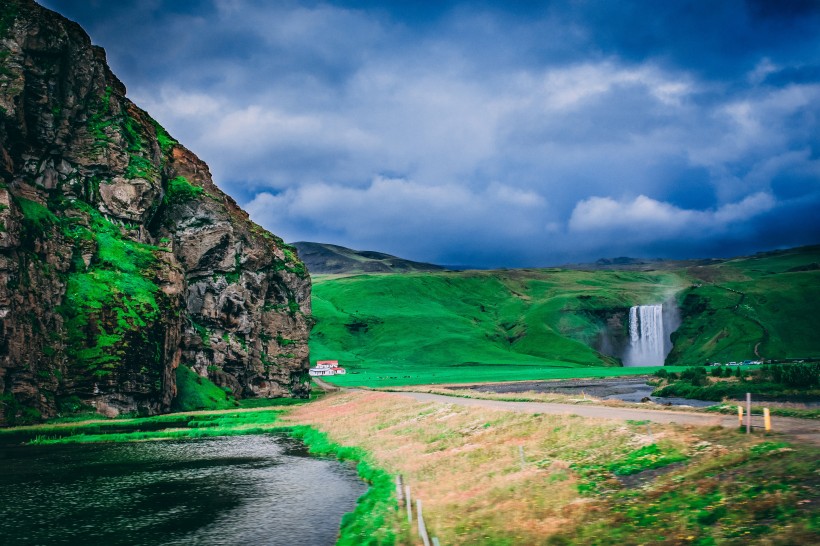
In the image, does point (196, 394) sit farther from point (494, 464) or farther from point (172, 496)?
point (494, 464)

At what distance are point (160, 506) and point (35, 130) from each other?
11188cm

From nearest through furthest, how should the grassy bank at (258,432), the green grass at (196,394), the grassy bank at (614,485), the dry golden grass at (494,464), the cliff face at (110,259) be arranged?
the grassy bank at (614,485), the dry golden grass at (494,464), the grassy bank at (258,432), the cliff face at (110,259), the green grass at (196,394)

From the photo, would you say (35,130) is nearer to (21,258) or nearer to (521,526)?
(21,258)

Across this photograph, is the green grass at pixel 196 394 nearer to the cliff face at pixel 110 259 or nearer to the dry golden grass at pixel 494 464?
the cliff face at pixel 110 259

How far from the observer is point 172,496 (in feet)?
134

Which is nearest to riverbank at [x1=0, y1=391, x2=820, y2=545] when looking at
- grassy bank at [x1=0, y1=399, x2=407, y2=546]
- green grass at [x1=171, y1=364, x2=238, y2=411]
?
grassy bank at [x1=0, y1=399, x2=407, y2=546]

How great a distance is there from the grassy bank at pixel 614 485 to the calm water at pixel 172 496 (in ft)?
23.5

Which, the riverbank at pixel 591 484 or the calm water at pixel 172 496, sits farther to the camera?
the calm water at pixel 172 496

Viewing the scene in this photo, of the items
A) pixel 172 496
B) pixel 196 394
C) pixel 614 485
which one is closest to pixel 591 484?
pixel 614 485

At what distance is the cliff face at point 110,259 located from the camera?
313 feet

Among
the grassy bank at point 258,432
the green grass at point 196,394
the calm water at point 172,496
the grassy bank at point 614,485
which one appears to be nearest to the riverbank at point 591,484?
the grassy bank at point 614,485

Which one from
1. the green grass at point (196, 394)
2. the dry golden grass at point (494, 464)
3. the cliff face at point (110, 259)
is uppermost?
the cliff face at point (110, 259)

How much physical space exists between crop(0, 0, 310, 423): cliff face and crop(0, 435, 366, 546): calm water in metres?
37.5

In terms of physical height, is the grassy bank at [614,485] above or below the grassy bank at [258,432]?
above
